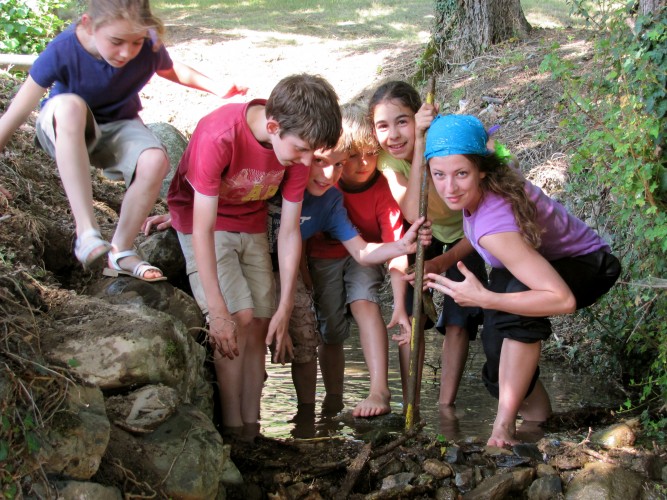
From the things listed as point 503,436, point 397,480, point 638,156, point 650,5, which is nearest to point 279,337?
point 397,480

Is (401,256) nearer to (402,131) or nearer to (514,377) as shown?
(402,131)

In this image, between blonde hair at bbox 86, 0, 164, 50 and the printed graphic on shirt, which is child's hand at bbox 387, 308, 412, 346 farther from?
blonde hair at bbox 86, 0, 164, 50

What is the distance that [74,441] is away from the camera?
9.30ft

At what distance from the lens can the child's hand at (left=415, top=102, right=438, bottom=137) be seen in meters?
4.23

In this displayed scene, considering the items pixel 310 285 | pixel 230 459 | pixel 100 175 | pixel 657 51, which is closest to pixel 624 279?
pixel 657 51

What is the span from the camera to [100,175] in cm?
593

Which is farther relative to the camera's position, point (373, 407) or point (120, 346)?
point (373, 407)

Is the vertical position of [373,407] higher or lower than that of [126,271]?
lower

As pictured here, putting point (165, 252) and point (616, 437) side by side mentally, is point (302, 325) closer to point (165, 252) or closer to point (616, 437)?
point (165, 252)

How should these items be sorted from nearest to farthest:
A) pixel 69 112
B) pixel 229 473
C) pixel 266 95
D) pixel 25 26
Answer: pixel 229 473
pixel 69 112
pixel 25 26
pixel 266 95

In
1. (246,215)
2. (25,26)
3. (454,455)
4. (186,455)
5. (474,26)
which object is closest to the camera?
(186,455)

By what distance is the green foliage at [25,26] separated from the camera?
877 cm

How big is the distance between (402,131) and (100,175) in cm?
247

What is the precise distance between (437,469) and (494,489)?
0.28 metres
